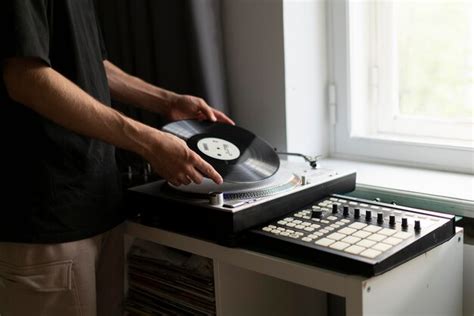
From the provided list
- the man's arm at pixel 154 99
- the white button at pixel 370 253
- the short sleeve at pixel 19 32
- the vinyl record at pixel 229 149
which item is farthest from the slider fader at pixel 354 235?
the short sleeve at pixel 19 32

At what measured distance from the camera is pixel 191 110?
5.73ft

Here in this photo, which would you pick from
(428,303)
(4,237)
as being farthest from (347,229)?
(4,237)

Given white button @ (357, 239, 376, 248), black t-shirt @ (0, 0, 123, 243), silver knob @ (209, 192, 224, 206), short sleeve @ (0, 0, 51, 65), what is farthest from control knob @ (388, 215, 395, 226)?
short sleeve @ (0, 0, 51, 65)

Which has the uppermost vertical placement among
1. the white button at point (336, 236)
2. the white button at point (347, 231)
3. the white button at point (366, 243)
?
the white button at point (347, 231)

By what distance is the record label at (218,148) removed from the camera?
4.96 ft

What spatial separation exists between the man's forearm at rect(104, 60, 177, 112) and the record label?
0.25 m

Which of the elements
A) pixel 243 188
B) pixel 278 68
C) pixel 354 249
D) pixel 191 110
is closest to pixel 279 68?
pixel 278 68

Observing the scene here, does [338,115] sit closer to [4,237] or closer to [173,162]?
[173,162]

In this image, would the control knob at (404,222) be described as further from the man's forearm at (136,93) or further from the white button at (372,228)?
the man's forearm at (136,93)

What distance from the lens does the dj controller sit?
125cm

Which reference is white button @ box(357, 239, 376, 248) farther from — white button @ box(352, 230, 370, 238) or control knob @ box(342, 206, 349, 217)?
control knob @ box(342, 206, 349, 217)

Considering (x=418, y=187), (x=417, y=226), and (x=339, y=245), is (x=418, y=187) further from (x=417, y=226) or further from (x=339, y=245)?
(x=339, y=245)

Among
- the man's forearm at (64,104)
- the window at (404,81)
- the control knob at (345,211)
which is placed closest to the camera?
the man's forearm at (64,104)

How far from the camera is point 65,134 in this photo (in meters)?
1.42
